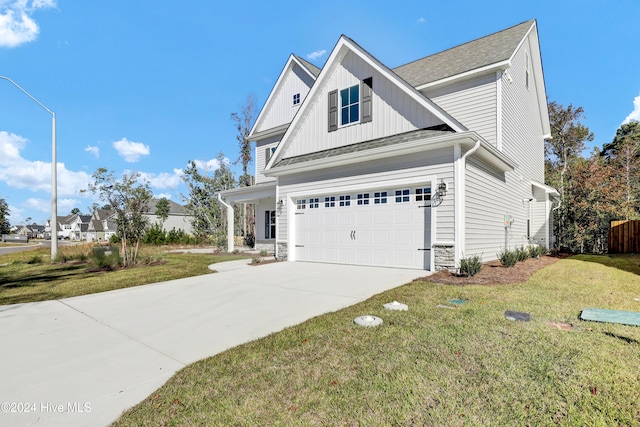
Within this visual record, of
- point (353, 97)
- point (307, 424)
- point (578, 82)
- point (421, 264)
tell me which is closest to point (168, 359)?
point (307, 424)

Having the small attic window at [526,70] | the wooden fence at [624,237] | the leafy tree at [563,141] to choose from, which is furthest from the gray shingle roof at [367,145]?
the leafy tree at [563,141]

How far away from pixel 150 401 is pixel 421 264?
7.21 m

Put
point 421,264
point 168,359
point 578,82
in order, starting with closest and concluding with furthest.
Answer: point 168,359 → point 421,264 → point 578,82

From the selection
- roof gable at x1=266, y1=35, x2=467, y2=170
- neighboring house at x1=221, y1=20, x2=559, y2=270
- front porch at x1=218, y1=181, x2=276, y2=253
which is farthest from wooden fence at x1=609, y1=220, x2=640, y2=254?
front porch at x1=218, y1=181, x2=276, y2=253

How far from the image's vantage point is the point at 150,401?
2.45 metres

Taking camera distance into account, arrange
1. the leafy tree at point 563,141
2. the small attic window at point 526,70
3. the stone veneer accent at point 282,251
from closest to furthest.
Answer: the stone veneer accent at point 282,251
the small attic window at point 526,70
the leafy tree at point 563,141

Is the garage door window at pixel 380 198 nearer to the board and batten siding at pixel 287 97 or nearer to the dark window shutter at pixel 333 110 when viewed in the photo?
the dark window shutter at pixel 333 110

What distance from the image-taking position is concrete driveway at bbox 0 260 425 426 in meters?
2.53

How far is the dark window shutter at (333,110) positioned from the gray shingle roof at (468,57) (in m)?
3.45

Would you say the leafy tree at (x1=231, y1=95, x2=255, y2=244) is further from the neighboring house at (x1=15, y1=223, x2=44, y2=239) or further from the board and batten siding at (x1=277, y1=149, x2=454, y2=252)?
the neighboring house at (x1=15, y1=223, x2=44, y2=239)

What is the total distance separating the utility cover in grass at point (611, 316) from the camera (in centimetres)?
394

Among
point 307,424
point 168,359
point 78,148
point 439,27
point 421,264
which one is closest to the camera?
point 307,424

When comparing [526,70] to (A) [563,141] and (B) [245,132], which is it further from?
(B) [245,132]

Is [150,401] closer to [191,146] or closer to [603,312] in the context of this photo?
[603,312]
